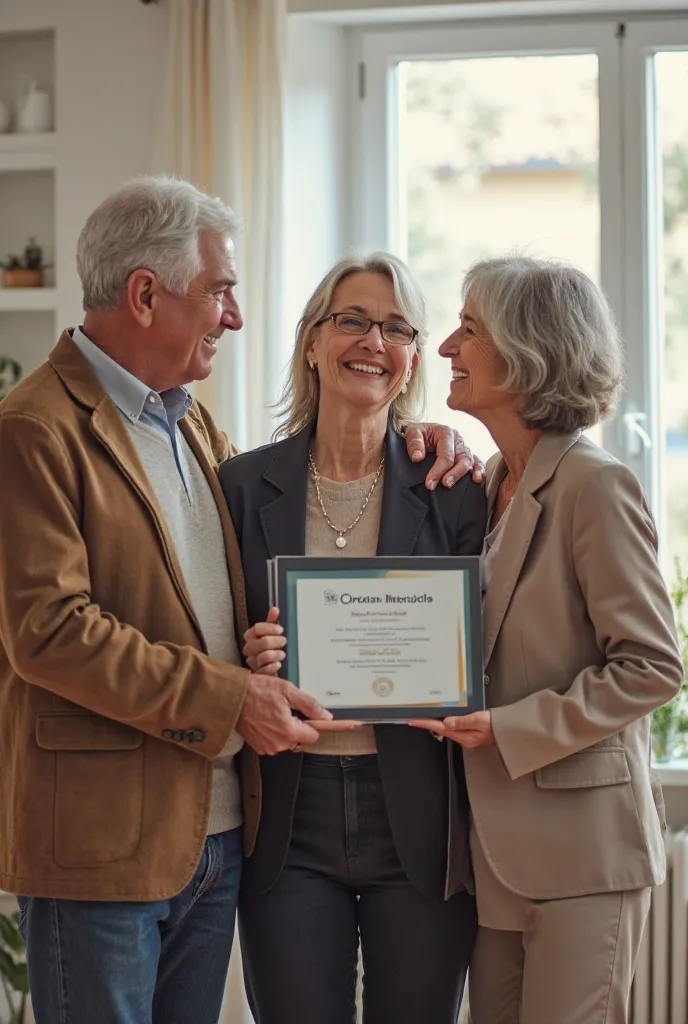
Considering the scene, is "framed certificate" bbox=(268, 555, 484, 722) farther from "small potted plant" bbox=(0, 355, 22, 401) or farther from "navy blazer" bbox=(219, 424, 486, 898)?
"small potted plant" bbox=(0, 355, 22, 401)

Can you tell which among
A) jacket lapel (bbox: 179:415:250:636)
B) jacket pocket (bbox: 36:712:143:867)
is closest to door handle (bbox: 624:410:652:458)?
jacket lapel (bbox: 179:415:250:636)

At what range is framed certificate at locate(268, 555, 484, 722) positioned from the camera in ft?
6.32

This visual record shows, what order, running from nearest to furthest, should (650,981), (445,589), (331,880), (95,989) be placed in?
(95,989)
(445,589)
(331,880)
(650,981)

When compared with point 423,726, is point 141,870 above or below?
below

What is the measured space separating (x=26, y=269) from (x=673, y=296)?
1883mm

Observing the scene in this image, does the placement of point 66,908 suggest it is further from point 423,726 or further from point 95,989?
point 423,726

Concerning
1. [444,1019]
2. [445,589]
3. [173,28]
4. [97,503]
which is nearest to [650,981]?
[444,1019]

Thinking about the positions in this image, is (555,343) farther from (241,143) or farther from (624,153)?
(624,153)

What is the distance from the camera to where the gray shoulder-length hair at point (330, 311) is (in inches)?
88.7

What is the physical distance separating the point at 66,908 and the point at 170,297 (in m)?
0.96

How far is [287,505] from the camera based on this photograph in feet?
7.07

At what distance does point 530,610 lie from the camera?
1.97 meters

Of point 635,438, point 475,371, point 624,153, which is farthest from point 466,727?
point 624,153

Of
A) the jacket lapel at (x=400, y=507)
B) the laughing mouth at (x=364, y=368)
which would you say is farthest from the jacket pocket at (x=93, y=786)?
the laughing mouth at (x=364, y=368)
